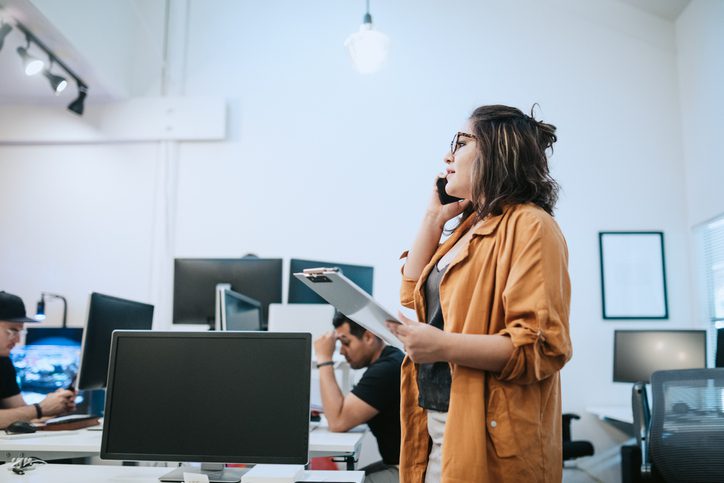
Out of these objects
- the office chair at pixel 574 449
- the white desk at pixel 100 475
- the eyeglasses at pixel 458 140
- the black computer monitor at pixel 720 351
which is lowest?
the office chair at pixel 574 449

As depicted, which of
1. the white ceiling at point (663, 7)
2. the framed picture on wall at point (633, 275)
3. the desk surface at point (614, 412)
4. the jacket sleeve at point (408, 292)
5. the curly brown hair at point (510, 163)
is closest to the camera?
the curly brown hair at point (510, 163)

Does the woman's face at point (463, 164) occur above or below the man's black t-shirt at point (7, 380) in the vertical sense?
above

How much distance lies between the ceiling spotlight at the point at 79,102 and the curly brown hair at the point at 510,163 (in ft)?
12.1

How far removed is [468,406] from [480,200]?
45 centimetres

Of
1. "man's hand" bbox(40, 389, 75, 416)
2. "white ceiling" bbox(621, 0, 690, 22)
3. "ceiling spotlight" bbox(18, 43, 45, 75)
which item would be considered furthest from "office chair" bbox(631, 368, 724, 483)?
"ceiling spotlight" bbox(18, 43, 45, 75)

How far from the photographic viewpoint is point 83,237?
4.54 m

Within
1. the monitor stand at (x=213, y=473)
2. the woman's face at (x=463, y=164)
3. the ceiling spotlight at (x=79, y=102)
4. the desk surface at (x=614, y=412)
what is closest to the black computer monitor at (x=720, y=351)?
the desk surface at (x=614, y=412)

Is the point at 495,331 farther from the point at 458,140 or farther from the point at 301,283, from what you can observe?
the point at 301,283

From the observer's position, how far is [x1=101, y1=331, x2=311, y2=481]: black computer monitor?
1.52 m

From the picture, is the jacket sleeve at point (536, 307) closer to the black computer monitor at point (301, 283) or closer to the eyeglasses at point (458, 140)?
the eyeglasses at point (458, 140)

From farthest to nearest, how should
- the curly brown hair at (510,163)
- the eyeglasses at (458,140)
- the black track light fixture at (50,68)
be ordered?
the black track light fixture at (50,68) < the eyeglasses at (458,140) < the curly brown hair at (510,163)

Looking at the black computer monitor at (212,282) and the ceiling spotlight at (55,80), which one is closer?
the black computer monitor at (212,282)

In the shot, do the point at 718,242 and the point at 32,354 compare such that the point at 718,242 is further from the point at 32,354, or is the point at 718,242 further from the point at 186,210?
the point at 32,354

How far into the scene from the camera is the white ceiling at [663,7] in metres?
4.25
